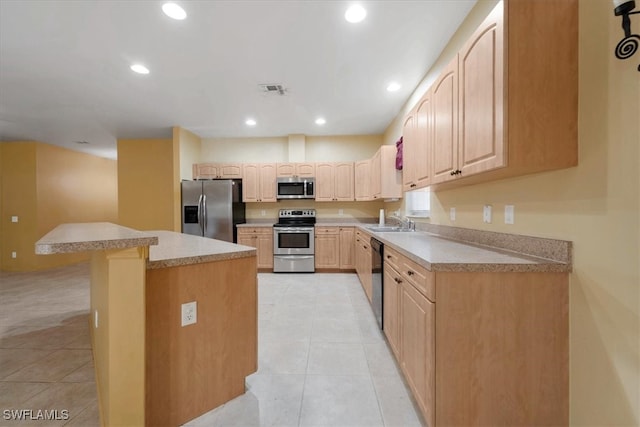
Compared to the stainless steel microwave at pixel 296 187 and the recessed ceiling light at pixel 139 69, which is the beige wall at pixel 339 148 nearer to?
the stainless steel microwave at pixel 296 187

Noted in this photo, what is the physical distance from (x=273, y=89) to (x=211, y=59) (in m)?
→ 0.85

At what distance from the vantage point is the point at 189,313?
56.4 inches

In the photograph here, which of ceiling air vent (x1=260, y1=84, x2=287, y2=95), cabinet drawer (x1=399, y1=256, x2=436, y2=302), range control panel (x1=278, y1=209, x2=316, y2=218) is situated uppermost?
ceiling air vent (x1=260, y1=84, x2=287, y2=95)

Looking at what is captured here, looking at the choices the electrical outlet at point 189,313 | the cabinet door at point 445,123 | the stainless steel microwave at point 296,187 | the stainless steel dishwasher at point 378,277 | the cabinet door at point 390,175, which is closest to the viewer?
the electrical outlet at point 189,313

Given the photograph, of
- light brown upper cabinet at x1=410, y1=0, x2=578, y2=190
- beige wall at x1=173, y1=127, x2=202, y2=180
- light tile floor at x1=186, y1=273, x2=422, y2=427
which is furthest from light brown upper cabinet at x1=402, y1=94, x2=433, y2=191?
beige wall at x1=173, y1=127, x2=202, y2=180

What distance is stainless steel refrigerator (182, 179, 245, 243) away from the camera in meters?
4.66

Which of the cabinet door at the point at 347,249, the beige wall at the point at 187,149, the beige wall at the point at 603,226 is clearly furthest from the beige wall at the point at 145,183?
the beige wall at the point at 603,226

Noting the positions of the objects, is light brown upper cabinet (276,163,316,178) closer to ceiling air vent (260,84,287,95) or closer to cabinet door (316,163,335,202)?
cabinet door (316,163,335,202)

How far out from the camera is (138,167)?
17.8 ft

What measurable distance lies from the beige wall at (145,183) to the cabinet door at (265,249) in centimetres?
217

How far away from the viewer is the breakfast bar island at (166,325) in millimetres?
1162

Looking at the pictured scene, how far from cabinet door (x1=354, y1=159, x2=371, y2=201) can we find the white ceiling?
85 centimetres

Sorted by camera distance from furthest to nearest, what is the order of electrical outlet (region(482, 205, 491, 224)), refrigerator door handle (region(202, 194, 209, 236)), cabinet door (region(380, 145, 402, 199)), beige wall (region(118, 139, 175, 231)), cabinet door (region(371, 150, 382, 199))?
1. beige wall (region(118, 139, 175, 231))
2. refrigerator door handle (region(202, 194, 209, 236))
3. cabinet door (region(371, 150, 382, 199))
4. cabinet door (region(380, 145, 402, 199))
5. electrical outlet (region(482, 205, 491, 224))

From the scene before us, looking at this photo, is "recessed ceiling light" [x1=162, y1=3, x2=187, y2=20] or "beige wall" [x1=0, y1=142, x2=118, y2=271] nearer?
"recessed ceiling light" [x1=162, y1=3, x2=187, y2=20]
